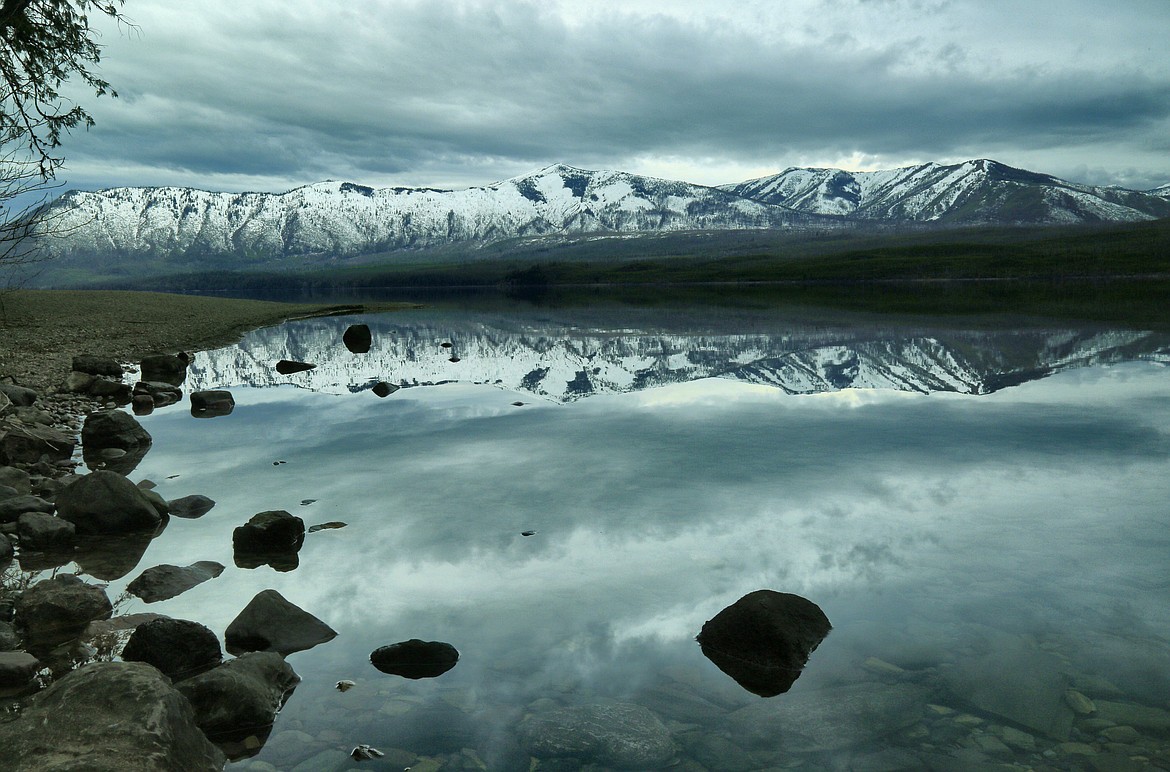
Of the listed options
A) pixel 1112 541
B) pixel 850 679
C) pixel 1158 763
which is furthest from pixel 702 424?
pixel 1158 763

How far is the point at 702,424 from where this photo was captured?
21.9 meters

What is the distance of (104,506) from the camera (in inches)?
502

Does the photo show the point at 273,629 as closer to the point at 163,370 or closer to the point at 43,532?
the point at 43,532

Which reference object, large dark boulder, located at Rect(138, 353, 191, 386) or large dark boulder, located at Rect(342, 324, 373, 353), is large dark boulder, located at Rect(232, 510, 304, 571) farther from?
large dark boulder, located at Rect(342, 324, 373, 353)

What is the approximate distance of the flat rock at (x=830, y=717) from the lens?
6840mm

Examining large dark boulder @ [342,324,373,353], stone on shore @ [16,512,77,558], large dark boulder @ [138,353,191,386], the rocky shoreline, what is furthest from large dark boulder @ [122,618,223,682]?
large dark boulder @ [342,324,373,353]

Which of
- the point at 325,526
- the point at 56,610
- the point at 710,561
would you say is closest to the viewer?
the point at 56,610

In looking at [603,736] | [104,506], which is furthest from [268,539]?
[603,736]

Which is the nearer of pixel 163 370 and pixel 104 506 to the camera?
pixel 104 506

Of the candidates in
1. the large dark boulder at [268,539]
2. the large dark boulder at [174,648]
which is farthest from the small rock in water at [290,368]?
the large dark boulder at [174,648]

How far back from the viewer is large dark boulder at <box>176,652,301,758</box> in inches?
273

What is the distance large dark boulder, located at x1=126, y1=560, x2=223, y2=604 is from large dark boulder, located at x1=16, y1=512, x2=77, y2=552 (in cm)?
250

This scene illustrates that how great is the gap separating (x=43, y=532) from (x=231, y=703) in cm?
733

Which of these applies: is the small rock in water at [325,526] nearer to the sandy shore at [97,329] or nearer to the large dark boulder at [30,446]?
the large dark boulder at [30,446]
